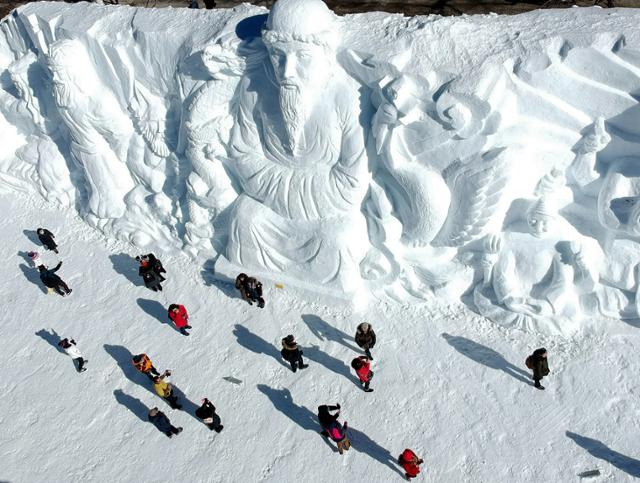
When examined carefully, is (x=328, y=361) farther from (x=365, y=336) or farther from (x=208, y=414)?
(x=208, y=414)

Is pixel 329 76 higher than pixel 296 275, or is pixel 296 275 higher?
pixel 329 76

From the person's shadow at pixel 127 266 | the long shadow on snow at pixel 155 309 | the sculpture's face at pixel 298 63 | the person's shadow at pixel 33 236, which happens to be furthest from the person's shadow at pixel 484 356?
the person's shadow at pixel 33 236

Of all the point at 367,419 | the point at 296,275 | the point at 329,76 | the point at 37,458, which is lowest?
the point at 37,458

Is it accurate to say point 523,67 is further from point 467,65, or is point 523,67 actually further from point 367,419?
point 367,419

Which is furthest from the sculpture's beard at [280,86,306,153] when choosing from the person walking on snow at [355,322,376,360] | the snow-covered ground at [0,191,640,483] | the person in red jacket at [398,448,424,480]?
the person in red jacket at [398,448,424,480]

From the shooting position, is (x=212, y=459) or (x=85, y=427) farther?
(x=85, y=427)

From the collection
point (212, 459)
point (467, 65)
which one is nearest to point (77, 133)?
point (212, 459)
